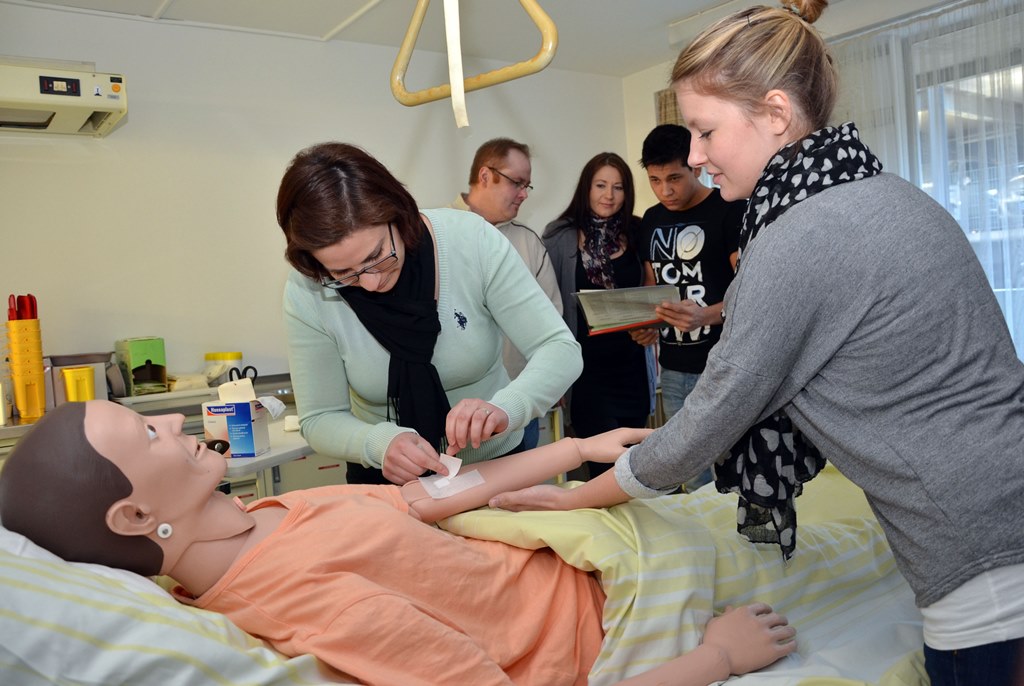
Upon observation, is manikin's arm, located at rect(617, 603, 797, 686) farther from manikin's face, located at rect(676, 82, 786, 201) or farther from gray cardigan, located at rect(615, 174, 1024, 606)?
manikin's face, located at rect(676, 82, 786, 201)

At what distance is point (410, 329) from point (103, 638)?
86cm

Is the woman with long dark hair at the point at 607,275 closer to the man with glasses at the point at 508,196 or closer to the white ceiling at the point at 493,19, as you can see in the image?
the man with glasses at the point at 508,196

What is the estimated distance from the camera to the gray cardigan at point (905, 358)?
0.89 m

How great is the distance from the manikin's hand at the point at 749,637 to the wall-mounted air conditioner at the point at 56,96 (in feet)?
9.35

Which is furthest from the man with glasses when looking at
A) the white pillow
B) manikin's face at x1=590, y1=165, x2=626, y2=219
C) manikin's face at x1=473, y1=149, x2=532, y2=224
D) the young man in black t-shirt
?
the white pillow

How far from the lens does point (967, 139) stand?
3.70 m

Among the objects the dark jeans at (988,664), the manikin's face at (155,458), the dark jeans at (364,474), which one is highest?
the manikin's face at (155,458)

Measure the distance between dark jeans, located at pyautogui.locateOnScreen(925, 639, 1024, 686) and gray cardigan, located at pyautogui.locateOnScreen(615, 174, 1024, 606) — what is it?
0.07 m

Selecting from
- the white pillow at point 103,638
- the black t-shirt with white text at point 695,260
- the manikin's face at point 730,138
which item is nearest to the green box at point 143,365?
the black t-shirt with white text at point 695,260

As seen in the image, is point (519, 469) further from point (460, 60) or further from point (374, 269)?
point (460, 60)

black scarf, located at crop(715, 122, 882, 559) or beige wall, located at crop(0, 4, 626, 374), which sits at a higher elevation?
beige wall, located at crop(0, 4, 626, 374)

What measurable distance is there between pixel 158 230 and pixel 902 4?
3.73m

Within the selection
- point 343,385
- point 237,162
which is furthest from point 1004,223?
point 237,162

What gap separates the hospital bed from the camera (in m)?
0.90
